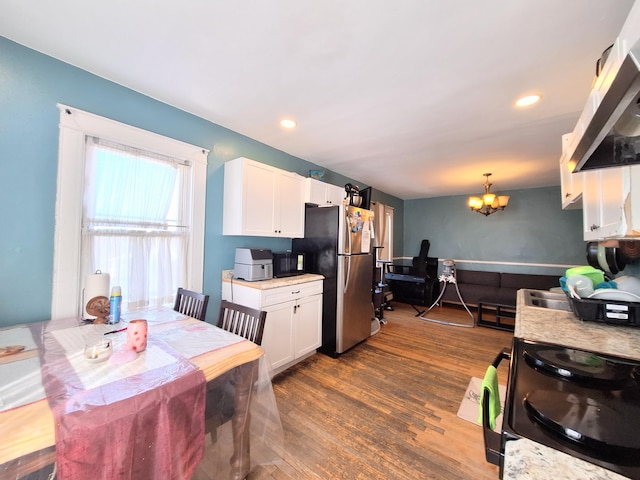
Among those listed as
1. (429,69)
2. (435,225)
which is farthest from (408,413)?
(435,225)

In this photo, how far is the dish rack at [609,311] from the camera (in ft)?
4.29

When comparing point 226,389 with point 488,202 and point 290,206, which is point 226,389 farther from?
point 488,202

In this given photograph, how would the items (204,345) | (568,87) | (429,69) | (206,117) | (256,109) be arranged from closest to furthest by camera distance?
1. (204,345)
2. (429,69)
3. (568,87)
4. (256,109)
5. (206,117)

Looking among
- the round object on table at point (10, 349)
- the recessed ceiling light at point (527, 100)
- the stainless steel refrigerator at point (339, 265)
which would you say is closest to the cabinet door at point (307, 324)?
the stainless steel refrigerator at point (339, 265)

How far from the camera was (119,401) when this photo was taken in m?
0.83

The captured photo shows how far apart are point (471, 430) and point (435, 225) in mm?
4932

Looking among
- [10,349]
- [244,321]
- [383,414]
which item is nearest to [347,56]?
[244,321]

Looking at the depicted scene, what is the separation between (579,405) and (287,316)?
214cm

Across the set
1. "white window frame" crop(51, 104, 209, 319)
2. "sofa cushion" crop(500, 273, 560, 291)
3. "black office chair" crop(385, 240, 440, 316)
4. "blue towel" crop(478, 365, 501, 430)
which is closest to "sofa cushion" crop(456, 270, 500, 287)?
"sofa cushion" crop(500, 273, 560, 291)

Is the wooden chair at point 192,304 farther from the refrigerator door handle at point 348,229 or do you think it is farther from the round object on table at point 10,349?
the refrigerator door handle at point 348,229

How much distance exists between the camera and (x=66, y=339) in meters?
1.26

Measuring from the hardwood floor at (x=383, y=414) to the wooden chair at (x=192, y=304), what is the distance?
101 centimetres

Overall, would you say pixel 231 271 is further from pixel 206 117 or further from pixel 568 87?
pixel 568 87

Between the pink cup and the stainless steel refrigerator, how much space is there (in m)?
2.03
